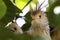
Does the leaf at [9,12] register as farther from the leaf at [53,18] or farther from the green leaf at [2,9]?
the leaf at [53,18]

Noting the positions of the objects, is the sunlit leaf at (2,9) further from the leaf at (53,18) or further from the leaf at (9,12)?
the leaf at (53,18)

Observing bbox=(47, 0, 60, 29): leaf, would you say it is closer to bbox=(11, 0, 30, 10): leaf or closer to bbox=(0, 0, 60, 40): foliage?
bbox=(0, 0, 60, 40): foliage

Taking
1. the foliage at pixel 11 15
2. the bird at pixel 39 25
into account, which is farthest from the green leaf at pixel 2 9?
the bird at pixel 39 25

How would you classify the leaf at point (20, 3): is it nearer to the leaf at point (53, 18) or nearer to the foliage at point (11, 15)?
the foliage at point (11, 15)

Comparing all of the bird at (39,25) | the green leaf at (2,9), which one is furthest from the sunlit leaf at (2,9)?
the bird at (39,25)

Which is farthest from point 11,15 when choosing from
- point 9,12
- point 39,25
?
point 39,25

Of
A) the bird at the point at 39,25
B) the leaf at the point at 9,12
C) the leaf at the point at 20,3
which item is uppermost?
the leaf at the point at 20,3

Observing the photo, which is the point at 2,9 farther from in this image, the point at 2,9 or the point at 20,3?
the point at 20,3

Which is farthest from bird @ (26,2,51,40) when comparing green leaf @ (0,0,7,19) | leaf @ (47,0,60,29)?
green leaf @ (0,0,7,19)

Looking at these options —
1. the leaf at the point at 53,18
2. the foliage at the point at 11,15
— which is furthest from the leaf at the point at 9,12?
the leaf at the point at 53,18

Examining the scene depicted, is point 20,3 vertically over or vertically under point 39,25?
over

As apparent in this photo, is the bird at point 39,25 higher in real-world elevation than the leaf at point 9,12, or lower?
lower

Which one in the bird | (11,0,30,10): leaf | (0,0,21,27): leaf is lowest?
the bird

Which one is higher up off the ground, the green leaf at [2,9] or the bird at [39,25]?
the green leaf at [2,9]
